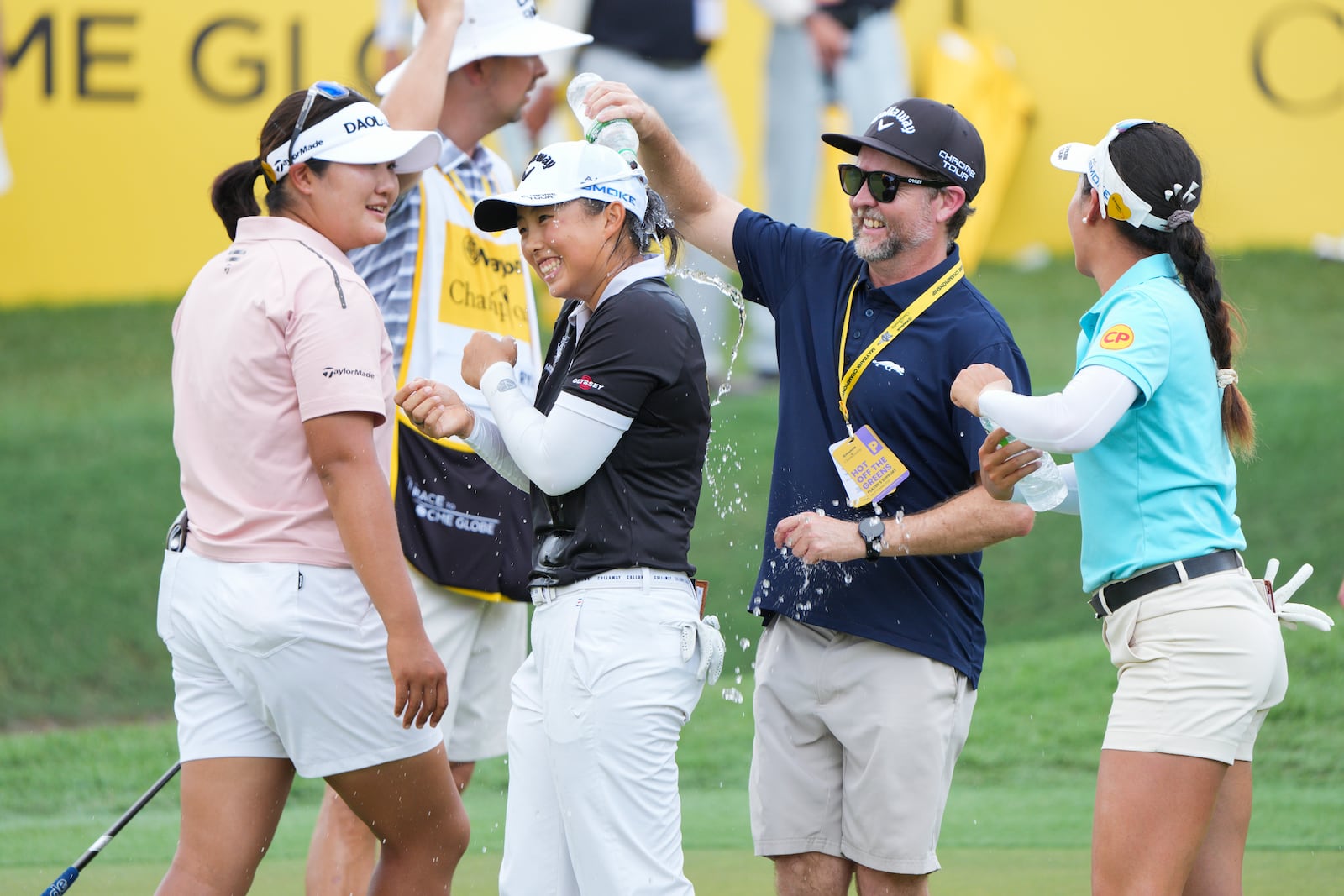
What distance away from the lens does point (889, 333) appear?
12.0 ft

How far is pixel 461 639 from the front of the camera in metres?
4.31

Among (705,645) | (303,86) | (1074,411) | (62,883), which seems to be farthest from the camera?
(303,86)

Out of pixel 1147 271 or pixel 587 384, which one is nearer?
pixel 587 384

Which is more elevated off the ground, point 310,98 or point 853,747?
point 310,98

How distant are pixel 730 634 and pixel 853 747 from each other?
16.2 ft

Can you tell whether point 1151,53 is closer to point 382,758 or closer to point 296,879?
point 296,879

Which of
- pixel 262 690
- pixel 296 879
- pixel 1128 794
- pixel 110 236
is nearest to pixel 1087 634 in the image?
pixel 296 879

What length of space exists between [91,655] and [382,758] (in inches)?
226

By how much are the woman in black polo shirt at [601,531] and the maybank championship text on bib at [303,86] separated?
7597 mm

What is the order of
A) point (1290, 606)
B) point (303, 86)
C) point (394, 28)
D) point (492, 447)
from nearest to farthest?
point (492, 447) < point (1290, 606) < point (394, 28) < point (303, 86)

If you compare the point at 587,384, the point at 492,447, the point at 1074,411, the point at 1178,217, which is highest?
the point at 1178,217

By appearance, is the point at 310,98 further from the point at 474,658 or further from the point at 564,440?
the point at 474,658

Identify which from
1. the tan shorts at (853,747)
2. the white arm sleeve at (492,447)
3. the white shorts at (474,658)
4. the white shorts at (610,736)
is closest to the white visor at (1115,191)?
the tan shorts at (853,747)

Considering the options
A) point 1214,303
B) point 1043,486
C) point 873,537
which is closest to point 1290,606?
point 1043,486
